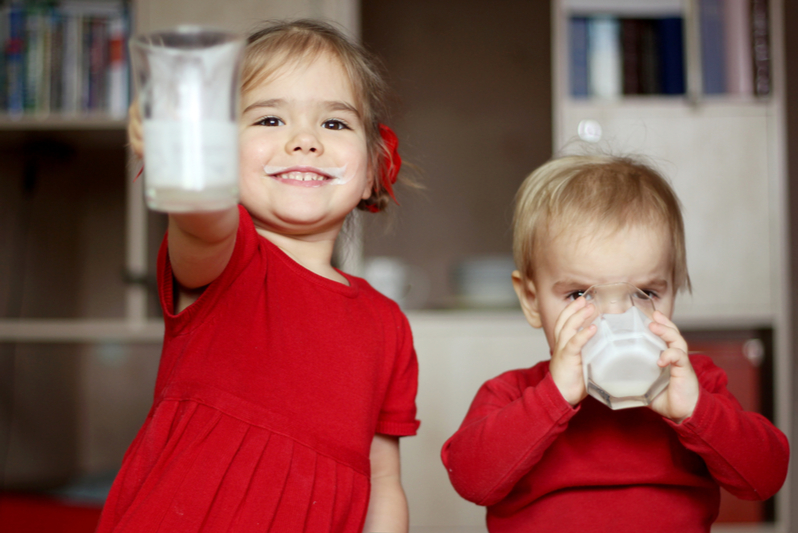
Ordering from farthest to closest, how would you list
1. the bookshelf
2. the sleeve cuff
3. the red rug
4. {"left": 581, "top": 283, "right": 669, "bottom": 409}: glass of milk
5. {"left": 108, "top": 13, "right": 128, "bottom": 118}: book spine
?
{"left": 108, "top": 13, "right": 128, "bottom": 118}: book spine, the bookshelf, the red rug, the sleeve cuff, {"left": 581, "top": 283, "right": 669, "bottom": 409}: glass of milk

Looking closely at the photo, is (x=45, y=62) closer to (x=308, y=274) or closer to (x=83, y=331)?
(x=83, y=331)

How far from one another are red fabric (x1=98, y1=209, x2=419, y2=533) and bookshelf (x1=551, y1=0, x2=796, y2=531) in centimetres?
126

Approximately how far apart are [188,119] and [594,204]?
0.55 meters

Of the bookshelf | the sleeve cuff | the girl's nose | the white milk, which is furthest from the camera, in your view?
the bookshelf

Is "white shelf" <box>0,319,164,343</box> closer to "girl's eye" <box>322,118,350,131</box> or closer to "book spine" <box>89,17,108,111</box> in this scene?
"book spine" <box>89,17,108,111</box>

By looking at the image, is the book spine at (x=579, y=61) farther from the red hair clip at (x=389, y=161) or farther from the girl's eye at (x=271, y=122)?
the girl's eye at (x=271, y=122)

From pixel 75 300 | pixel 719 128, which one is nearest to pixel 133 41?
pixel 719 128

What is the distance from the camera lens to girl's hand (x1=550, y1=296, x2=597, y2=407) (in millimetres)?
698

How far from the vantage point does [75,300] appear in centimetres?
231

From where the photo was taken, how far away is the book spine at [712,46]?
184cm

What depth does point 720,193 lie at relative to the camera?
184cm

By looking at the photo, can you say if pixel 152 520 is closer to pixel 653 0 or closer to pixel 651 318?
pixel 651 318

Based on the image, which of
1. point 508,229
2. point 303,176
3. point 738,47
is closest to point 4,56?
point 508,229

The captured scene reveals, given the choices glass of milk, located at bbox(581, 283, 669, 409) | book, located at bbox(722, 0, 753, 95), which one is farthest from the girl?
book, located at bbox(722, 0, 753, 95)
